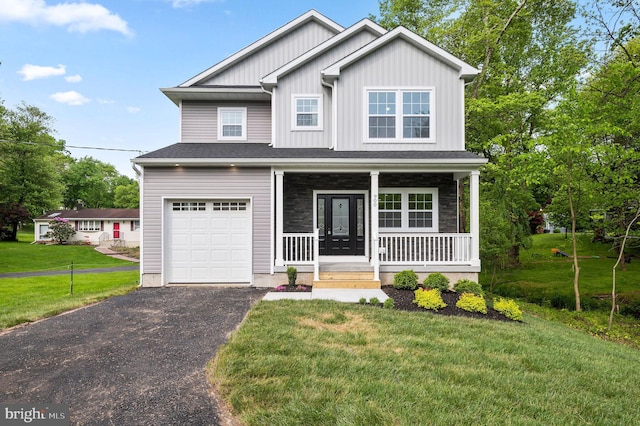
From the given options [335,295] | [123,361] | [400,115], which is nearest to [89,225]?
[335,295]

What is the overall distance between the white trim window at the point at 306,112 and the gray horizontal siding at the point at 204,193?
2133 millimetres

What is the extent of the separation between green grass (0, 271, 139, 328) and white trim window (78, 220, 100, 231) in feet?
68.5

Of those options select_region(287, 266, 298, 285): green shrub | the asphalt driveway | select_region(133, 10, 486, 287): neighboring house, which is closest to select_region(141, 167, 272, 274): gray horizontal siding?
select_region(133, 10, 486, 287): neighboring house

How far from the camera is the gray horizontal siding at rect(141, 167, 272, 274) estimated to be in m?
8.66

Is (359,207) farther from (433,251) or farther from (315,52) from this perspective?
(315,52)

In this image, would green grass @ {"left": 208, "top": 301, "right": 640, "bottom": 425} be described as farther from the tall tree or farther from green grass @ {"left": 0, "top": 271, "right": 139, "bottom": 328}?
the tall tree

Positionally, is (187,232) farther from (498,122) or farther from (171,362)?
(498,122)

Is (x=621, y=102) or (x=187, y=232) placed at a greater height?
(x=621, y=102)

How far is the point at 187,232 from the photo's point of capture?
29.3 ft

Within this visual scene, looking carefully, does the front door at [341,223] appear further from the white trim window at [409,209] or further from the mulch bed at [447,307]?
the mulch bed at [447,307]

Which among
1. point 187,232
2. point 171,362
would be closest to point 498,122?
point 187,232

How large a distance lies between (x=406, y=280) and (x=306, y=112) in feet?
19.1

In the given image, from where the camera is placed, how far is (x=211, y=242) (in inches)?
355

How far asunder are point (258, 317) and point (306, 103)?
686 centimetres
